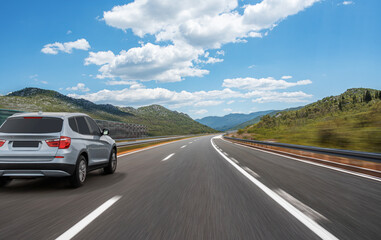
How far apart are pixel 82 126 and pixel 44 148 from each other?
1.38 m

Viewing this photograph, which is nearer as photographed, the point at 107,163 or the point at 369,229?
the point at 369,229

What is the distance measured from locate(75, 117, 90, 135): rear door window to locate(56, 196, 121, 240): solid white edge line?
95.3 inches

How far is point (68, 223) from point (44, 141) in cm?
258

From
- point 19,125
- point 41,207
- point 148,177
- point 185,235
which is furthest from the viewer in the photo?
point 148,177

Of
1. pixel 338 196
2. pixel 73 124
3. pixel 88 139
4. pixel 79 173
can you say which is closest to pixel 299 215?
pixel 338 196

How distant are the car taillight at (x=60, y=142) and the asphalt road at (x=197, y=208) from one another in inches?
36.8

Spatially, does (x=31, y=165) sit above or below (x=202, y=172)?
above

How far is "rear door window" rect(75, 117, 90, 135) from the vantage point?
6457 millimetres

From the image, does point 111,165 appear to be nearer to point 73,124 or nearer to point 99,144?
point 99,144

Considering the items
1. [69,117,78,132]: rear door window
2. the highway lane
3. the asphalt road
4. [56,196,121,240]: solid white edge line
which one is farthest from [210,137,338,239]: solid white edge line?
[69,117,78,132]: rear door window

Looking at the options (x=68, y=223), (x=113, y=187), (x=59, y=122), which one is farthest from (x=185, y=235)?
(x=59, y=122)

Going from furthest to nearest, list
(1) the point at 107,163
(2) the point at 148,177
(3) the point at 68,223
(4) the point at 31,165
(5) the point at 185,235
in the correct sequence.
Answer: (1) the point at 107,163 → (2) the point at 148,177 → (4) the point at 31,165 → (3) the point at 68,223 → (5) the point at 185,235

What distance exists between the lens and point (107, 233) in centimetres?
303

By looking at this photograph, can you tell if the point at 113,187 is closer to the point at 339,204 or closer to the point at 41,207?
the point at 41,207
